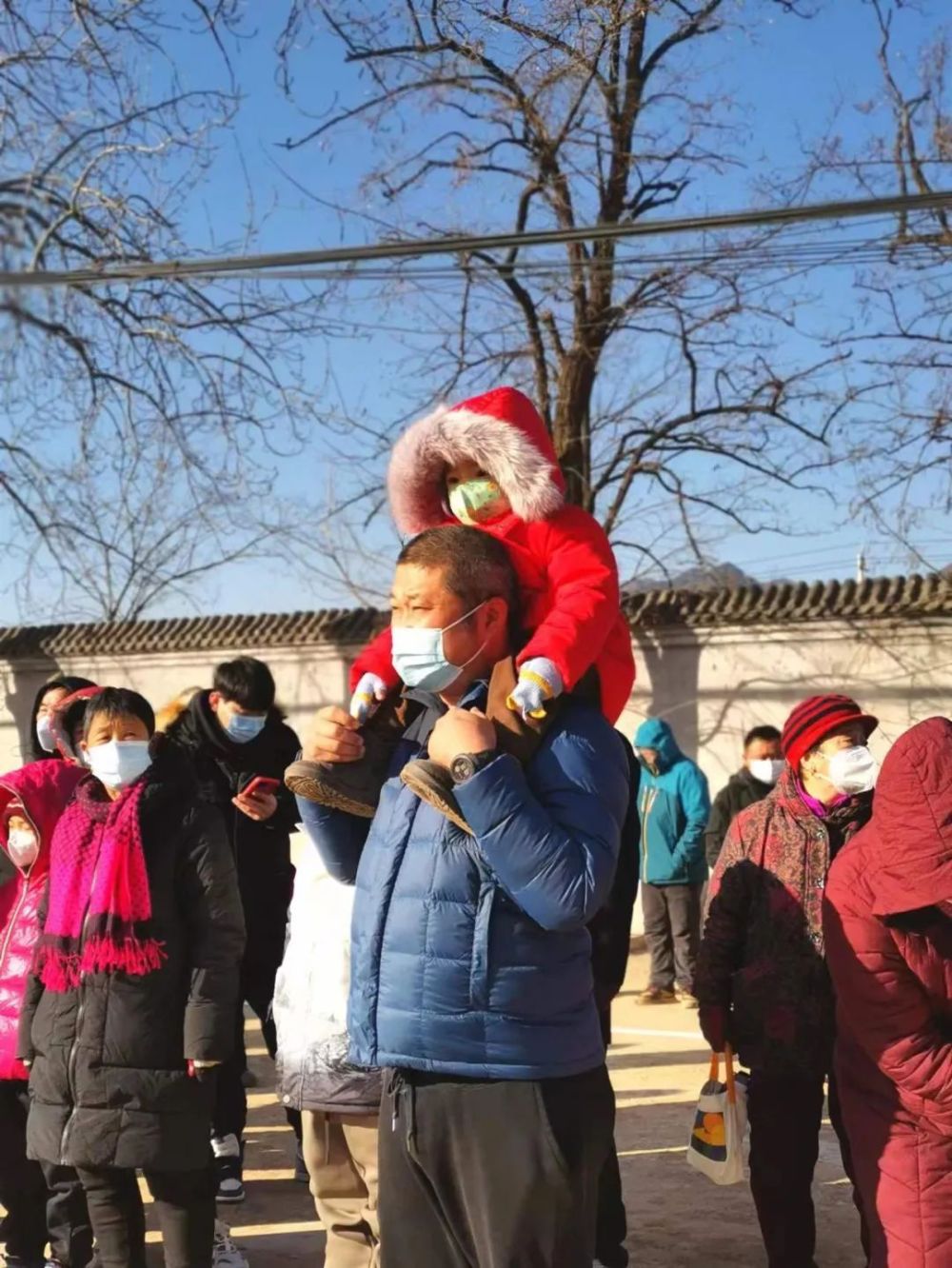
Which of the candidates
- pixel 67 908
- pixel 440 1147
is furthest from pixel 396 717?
pixel 67 908

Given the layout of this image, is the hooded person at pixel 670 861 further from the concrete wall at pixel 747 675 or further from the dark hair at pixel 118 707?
the dark hair at pixel 118 707

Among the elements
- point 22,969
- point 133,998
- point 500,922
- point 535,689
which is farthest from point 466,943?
point 22,969

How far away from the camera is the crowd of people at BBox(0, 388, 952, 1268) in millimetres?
2445

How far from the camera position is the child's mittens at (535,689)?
2.53 metres

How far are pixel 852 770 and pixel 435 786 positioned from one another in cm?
207

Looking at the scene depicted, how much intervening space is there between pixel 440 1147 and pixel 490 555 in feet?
3.33

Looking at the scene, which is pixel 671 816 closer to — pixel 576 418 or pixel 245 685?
pixel 245 685

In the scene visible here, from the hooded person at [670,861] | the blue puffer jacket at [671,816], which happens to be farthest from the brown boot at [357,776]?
the hooded person at [670,861]

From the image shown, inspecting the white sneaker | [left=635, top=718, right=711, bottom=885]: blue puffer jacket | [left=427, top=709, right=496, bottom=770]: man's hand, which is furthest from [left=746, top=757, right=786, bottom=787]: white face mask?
[left=427, top=709, right=496, bottom=770]: man's hand

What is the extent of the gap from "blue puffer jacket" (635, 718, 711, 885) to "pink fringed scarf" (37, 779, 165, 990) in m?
6.09

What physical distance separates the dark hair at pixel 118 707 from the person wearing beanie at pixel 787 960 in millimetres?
1682

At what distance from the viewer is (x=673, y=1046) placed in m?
8.16

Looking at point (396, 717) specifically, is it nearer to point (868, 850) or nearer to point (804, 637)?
point (868, 850)

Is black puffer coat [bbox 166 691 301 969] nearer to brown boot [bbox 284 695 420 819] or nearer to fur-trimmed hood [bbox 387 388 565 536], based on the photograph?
fur-trimmed hood [bbox 387 388 565 536]
